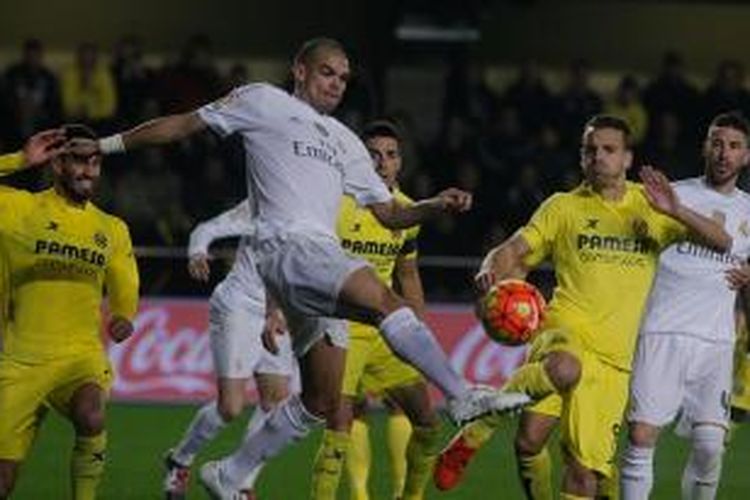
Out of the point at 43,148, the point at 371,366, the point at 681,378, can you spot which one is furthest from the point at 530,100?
the point at 43,148

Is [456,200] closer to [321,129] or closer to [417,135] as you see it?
[321,129]

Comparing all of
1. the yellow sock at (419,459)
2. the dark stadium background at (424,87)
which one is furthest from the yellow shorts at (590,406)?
the dark stadium background at (424,87)

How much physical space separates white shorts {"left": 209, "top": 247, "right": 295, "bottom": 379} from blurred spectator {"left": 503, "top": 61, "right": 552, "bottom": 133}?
27.1 feet

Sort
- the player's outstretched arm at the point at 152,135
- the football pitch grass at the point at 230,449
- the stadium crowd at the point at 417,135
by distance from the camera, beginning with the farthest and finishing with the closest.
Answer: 1. the stadium crowd at the point at 417,135
2. the football pitch grass at the point at 230,449
3. the player's outstretched arm at the point at 152,135

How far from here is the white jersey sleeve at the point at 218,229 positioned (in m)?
11.7

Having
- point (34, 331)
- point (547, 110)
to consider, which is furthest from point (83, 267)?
point (547, 110)

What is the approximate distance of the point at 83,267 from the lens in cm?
1046

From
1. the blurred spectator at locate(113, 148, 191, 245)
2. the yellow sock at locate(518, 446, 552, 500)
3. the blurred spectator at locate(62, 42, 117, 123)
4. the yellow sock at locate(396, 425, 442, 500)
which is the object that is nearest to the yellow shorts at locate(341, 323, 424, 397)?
the yellow sock at locate(396, 425, 442, 500)

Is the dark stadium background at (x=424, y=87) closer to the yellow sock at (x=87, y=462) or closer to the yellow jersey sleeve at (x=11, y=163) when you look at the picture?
the yellow sock at (x=87, y=462)

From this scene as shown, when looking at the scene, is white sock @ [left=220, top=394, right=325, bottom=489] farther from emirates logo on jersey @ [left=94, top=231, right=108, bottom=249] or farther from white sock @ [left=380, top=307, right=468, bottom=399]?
emirates logo on jersey @ [left=94, top=231, right=108, bottom=249]

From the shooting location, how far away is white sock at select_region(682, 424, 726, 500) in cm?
1071

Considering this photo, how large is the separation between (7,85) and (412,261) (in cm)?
813

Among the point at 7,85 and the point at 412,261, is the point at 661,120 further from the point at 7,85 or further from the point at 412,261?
the point at 412,261

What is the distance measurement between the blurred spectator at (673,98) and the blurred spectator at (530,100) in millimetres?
1022
